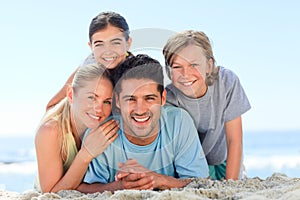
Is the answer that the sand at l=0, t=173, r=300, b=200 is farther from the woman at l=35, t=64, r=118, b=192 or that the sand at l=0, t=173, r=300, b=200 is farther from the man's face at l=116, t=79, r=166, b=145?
the man's face at l=116, t=79, r=166, b=145

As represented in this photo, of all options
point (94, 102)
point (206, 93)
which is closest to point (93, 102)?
point (94, 102)

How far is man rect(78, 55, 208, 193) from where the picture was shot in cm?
222

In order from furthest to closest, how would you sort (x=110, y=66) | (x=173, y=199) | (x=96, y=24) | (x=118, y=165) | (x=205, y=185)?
1. (x=96, y=24)
2. (x=110, y=66)
3. (x=118, y=165)
4. (x=205, y=185)
5. (x=173, y=199)

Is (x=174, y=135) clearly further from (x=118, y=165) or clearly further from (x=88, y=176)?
(x=88, y=176)

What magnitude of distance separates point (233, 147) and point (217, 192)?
800 millimetres

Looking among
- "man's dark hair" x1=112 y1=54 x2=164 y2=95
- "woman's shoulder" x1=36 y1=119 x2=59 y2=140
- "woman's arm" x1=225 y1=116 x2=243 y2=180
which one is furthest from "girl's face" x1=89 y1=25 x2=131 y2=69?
"woman's arm" x1=225 y1=116 x2=243 y2=180

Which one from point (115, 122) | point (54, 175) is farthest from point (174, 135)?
point (54, 175)

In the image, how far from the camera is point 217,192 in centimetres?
173

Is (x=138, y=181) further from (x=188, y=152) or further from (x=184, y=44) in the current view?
(x=184, y=44)

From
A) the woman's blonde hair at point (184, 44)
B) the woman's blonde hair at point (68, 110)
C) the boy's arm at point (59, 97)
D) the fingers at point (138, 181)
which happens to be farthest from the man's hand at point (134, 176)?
the boy's arm at point (59, 97)

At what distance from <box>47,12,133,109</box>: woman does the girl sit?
259mm

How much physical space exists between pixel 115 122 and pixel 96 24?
64cm

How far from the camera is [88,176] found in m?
2.27

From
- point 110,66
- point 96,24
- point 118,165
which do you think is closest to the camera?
point 118,165
